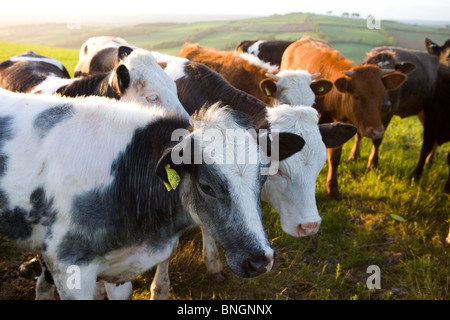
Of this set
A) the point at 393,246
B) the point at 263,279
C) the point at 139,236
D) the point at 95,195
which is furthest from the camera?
the point at 393,246

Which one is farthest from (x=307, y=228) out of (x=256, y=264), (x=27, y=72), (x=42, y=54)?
(x=42, y=54)

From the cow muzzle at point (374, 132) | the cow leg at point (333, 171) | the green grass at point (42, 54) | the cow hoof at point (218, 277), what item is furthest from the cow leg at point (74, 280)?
the green grass at point (42, 54)

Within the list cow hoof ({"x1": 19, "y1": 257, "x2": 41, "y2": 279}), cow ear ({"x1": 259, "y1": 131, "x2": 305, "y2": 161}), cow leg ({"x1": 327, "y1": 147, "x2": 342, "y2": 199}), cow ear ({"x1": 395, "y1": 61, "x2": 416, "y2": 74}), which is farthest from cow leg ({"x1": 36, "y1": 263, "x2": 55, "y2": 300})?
cow ear ({"x1": 395, "y1": 61, "x2": 416, "y2": 74})

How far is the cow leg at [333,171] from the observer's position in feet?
18.6

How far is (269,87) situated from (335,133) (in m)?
1.33

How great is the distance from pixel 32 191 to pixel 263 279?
2655 millimetres

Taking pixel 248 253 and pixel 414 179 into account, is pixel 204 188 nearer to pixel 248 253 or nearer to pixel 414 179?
pixel 248 253

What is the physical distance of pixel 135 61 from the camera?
168 inches

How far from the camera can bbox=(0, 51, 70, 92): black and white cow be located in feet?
17.2

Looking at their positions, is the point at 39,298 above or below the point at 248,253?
below

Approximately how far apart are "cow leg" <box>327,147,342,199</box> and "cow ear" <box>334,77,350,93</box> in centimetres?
97

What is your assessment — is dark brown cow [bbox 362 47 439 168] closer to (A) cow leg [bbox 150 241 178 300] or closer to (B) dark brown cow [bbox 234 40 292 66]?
(B) dark brown cow [bbox 234 40 292 66]

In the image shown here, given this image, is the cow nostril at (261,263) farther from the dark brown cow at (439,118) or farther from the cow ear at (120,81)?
the dark brown cow at (439,118)
